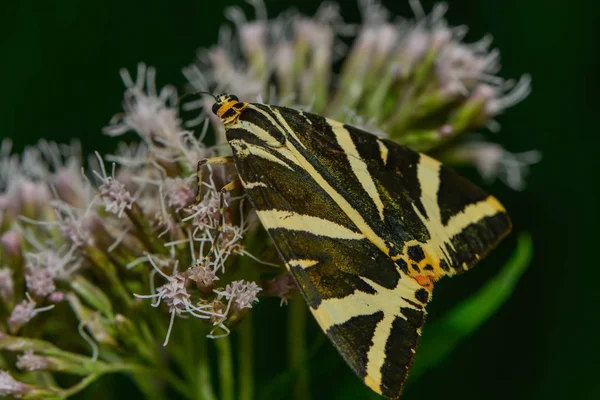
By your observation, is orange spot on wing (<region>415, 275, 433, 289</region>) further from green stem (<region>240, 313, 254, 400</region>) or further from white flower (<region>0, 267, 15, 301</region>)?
white flower (<region>0, 267, 15, 301</region>)

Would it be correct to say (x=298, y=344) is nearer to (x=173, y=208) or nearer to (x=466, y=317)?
(x=466, y=317)

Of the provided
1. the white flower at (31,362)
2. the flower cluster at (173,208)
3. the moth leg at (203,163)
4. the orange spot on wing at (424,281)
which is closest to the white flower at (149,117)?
the flower cluster at (173,208)

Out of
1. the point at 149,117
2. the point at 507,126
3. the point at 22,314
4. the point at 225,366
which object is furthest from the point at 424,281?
the point at 507,126

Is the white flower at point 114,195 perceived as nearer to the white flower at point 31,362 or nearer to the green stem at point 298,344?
the white flower at point 31,362

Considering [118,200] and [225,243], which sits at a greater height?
[118,200]

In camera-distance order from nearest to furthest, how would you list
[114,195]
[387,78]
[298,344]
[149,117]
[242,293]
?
[242,293] < [114,195] < [149,117] < [298,344] < [387,78]

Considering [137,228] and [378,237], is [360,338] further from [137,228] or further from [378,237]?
[137,228]

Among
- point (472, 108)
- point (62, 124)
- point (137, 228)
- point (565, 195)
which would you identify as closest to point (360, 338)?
point (137, 228)
